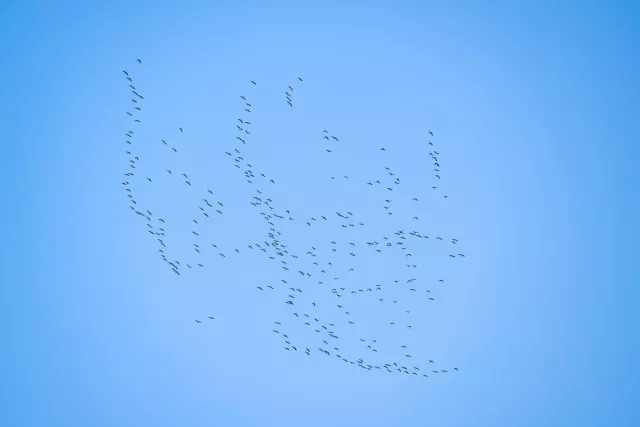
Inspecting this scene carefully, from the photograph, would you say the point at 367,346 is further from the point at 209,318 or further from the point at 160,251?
the point at 160,251

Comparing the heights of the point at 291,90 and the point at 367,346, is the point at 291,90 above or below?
above

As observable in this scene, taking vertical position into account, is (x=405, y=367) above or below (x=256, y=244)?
below

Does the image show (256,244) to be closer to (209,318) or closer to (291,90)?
(209,318)

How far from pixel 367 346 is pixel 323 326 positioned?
4.79 feet

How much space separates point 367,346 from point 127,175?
8.96 metres

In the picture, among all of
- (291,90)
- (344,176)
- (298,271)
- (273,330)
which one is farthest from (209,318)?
(291,90)

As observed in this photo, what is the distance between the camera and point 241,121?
52.4ft

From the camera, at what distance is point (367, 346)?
51.4ft

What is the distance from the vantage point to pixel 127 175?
15.8 m

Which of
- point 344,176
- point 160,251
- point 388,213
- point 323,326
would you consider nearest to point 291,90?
point 344,176

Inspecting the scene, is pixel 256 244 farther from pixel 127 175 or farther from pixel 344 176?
pixel 127 175

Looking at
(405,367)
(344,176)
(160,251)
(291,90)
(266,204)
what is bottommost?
(405,367)

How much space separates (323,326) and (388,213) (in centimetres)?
396

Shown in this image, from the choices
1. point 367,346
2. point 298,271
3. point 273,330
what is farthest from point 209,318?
point 367,346
